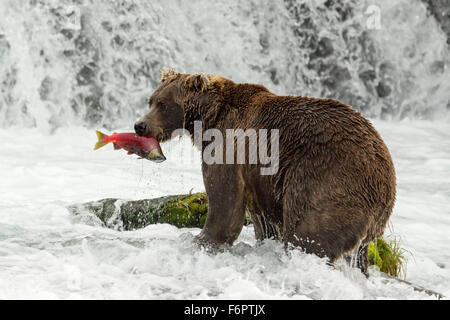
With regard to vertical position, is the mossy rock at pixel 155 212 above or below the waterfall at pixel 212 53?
below

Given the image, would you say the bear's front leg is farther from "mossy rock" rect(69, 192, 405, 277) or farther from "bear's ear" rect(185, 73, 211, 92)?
"mossy rock" rect(69, 192, 405, 277)

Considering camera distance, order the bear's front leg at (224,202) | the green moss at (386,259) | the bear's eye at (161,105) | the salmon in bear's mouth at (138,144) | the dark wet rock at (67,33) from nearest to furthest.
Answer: the bear's front leg at (224,202), the salmon in bear's mouth at (138,144), the bear's eye at (161,105), the green moss at (386,259), the dark wet rock at (67,33)

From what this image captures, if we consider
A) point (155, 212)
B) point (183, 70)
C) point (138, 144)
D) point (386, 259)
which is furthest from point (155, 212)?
point (183, 70)

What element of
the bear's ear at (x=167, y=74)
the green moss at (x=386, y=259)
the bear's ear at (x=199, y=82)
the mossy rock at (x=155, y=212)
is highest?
the bear's ear at (x=167, y=74)


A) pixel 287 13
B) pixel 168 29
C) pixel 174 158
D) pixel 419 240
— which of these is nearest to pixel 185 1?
pixel 168 29

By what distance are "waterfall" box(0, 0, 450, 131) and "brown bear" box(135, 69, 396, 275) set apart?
9.52 meters

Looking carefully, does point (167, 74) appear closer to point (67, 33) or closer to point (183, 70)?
point (183, 70)

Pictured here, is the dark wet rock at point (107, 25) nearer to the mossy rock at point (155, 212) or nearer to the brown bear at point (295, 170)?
the mossy rock at point (155, 212)

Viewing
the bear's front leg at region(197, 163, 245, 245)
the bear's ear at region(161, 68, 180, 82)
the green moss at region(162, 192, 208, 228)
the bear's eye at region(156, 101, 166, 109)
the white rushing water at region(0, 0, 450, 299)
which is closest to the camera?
the bear's front leg at region(197, 163, 245, 245)

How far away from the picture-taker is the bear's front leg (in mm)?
4910

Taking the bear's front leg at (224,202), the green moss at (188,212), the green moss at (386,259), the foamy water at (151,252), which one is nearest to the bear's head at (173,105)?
the foamy water at (151,252)

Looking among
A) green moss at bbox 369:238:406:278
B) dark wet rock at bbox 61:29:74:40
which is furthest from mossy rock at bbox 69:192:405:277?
dark wet rock at bbox 61:29:74:40

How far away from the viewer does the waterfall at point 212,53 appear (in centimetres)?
1478

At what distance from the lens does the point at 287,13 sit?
1661 centimetres
